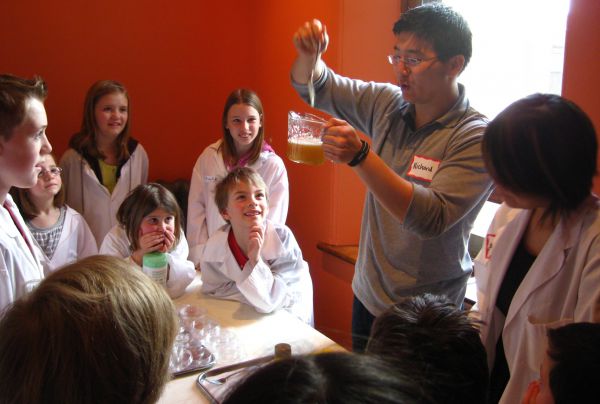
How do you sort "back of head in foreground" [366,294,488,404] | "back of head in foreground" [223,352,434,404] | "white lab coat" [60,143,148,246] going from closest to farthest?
"back of head in foreground" [223,352,434,404] < "back of head in foreground" [366,294,488,404] < "white lab coat" [60,143,148,246]

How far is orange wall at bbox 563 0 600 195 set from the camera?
5.32 ft

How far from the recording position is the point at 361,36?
3.02 m

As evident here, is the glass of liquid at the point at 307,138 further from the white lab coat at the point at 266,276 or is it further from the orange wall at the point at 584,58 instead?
the orange wall at the point at 584,58

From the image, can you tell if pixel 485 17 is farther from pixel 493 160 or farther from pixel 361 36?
pixel 493 160

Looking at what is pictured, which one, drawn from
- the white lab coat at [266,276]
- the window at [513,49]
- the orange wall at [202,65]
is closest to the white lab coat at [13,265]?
the white lab coat at [266,276]

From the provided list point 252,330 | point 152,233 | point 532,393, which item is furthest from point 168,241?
point 532,393

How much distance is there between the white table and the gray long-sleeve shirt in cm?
25

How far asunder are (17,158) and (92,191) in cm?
161

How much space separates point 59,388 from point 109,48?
131 inches

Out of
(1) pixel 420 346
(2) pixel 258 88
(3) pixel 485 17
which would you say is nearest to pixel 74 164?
(2) pixel 258 88

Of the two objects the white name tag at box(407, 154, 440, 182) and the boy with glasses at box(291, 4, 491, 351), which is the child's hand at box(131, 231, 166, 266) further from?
the white name tag at box(407, 154, 440, 182)

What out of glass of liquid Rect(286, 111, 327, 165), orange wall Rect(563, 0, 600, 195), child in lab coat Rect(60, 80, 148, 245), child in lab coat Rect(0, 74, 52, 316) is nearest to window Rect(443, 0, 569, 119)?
orange wall Rect(563, 0, 600, 195)

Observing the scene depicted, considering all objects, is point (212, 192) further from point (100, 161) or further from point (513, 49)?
point (513, 49)

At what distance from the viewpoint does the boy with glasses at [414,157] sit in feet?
4.57
